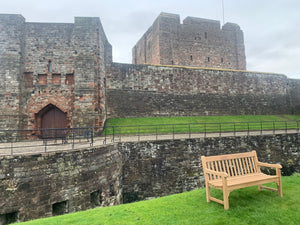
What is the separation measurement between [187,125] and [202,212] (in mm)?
11151

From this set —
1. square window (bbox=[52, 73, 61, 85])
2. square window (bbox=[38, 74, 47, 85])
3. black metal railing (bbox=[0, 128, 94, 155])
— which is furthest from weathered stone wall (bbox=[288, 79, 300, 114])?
square window (bbox=[38, 74, 47, 85])

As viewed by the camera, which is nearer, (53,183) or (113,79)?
(53,183)

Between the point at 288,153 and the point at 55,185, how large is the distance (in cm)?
1258

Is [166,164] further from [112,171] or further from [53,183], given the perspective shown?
[53,183]

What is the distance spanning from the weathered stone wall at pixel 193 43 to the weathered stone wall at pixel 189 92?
204 inches

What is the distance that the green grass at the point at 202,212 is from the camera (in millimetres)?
3471

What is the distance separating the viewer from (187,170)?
9.77 metres

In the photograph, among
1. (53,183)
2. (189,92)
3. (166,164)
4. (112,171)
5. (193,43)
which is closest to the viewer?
(53,183)

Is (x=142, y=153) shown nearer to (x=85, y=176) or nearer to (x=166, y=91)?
(x=85, y=176)

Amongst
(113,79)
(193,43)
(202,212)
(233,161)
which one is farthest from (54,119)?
(193,43)

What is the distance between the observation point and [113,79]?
15891 mm

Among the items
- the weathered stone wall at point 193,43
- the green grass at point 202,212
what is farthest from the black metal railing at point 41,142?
the weathered stone wall at point 193,43

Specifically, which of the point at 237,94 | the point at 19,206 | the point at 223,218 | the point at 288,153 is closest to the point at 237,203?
the point at 223,218

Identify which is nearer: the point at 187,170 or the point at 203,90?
the point at 187,170
